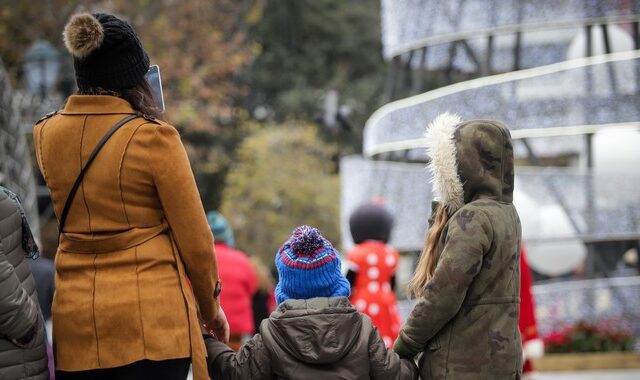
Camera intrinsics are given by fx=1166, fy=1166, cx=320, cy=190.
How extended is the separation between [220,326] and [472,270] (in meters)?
1.03

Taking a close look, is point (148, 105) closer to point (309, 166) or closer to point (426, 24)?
point (426, 24)

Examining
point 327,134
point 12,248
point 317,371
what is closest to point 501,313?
point 317,371

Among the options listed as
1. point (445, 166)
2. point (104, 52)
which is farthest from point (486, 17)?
point (104, 52)

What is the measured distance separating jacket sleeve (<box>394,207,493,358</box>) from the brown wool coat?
0.91 metres

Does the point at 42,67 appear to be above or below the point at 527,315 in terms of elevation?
above

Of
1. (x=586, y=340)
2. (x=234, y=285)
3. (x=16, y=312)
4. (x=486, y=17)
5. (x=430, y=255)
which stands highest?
(x=486, y=17)

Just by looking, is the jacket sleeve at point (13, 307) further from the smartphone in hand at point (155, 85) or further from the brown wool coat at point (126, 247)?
the smartphone in hand at point (155, 85)

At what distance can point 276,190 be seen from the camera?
3812 cm

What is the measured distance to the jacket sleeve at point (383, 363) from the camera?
458 cm

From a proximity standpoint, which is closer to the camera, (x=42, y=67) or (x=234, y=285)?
(x=234, y=285)

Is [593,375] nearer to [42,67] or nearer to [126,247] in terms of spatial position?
[42,67]

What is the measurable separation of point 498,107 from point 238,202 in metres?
22.2

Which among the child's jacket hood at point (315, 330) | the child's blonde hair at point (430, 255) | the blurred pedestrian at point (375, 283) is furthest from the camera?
the blurred pedestrian at point (375, 283)

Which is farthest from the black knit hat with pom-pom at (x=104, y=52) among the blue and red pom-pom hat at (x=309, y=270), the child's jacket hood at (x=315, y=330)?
the child's jacket hood at (x=315, y=330)
